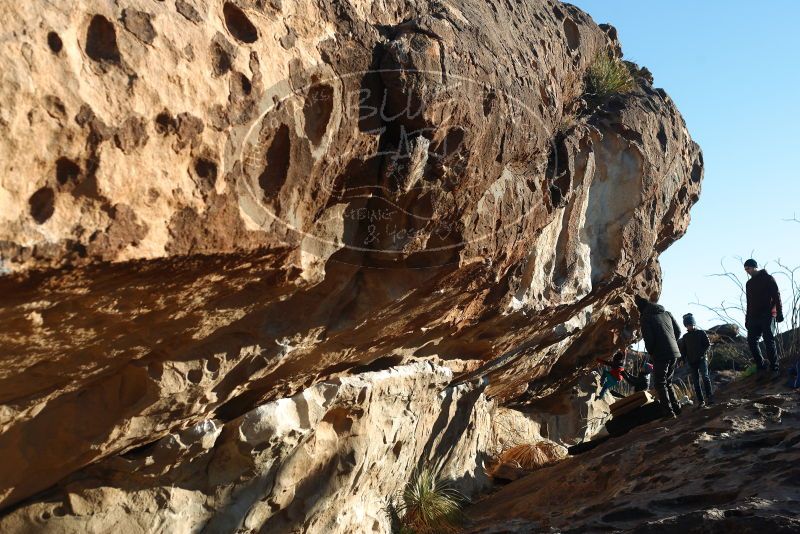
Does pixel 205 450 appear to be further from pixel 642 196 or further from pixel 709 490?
pixel 642 196

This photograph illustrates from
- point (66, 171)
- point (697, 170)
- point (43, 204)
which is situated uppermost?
point (697, 170)

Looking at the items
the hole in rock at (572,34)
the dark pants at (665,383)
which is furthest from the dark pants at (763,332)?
the hole in rock at (572,34)

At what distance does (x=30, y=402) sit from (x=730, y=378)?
15714 mm

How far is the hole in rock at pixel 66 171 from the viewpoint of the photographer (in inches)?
124

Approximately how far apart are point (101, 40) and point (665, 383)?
7.34 metres

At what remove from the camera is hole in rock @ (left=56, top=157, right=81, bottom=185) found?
3.14 m

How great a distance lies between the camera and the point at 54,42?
3041 millimetres

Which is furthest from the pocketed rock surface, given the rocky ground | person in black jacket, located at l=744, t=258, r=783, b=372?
person in black jacket, located at l=744, t=258, r=783, b=372

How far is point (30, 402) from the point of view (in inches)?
166

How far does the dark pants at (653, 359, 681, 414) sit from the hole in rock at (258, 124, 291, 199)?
5.89 meters

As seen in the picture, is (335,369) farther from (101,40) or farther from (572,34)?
(572,34)

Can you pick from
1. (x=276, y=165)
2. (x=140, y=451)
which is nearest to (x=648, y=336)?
(x=140, y=451)

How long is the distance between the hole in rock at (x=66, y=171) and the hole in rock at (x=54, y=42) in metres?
0.41

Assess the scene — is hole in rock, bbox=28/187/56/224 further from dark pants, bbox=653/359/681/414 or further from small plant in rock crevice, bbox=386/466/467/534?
dark pants, bbox=653/359/681/414
